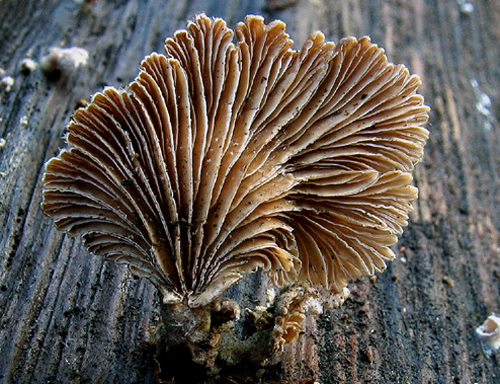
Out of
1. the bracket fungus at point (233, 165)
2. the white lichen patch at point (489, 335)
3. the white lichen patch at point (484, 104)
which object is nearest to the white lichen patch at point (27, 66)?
the bracket fungus at point (233, 165)

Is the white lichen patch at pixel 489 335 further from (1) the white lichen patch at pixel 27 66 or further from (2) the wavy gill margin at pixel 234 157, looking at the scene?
(1) the white lichen patch at pixel 27 66

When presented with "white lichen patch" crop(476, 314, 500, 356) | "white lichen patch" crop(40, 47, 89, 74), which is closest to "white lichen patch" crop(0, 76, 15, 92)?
"white lichen patch" crop(40, 47, 89, 74)

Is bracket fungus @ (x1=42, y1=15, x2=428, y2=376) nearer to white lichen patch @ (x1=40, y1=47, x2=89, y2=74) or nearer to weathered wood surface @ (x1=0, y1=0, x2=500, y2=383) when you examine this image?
weathered wood surface @ (x1=0, y1=0, x2=500, y2=383)

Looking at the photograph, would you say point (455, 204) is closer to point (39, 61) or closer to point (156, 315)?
point (156, 315)

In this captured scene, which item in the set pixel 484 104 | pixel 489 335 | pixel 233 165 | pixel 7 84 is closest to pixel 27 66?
pixel 7 84

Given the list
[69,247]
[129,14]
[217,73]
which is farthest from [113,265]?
[129,14]

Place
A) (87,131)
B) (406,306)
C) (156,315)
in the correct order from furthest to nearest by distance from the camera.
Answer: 1. (406,306)
2. (156,315)
3. (87,131)
